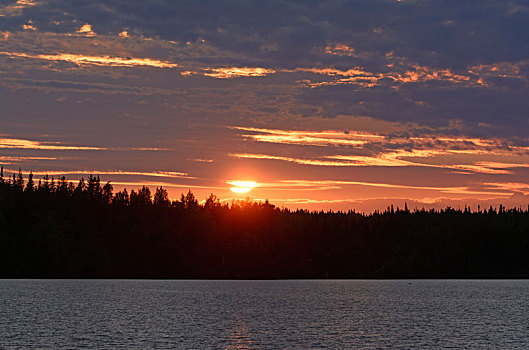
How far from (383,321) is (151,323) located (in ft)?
142

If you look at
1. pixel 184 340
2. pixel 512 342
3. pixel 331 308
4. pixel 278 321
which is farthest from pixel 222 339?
pixel 331 308

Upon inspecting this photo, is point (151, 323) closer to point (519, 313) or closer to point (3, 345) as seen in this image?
point (3, 345)

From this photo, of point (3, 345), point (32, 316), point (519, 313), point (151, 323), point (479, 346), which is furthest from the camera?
point (519, 313)

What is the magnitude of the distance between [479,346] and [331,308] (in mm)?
75578

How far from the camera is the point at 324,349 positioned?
88812mm

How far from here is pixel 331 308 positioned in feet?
551

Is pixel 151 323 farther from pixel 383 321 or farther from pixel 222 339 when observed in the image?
pixel 383 321

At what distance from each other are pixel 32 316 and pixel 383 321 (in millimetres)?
64801

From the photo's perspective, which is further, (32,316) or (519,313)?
(519,313)

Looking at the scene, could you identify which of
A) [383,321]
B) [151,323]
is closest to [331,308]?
[383,321]

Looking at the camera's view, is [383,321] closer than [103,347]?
No

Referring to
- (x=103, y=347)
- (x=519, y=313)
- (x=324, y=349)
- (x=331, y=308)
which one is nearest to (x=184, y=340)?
(x=103, y=347)

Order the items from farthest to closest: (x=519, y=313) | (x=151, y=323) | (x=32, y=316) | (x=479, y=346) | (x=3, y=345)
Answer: (x=519, y=313) → (x=32, y=316) → (x=151, y=323) → (x=479, y=346) → (x=3, y=345)

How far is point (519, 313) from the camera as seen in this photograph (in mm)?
158625
